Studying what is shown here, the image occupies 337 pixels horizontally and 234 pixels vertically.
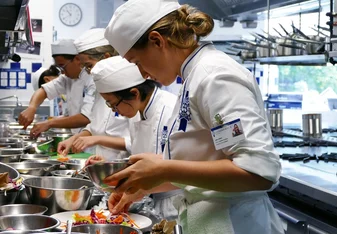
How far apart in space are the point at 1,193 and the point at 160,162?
841 millimetres

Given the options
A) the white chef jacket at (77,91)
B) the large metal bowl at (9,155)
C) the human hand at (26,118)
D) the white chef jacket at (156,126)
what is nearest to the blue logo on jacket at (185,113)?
the white chef jacket at (156,126)

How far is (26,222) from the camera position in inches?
68.7

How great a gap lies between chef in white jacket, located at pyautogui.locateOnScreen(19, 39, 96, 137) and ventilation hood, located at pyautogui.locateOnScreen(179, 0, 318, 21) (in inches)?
42.7

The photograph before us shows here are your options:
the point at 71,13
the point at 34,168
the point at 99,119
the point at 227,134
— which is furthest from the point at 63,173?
the point at 71,13

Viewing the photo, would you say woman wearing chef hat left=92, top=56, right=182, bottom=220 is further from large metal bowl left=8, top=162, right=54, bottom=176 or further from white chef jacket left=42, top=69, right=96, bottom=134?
white chef jacket left=42, top=69, right=96, bottom=134

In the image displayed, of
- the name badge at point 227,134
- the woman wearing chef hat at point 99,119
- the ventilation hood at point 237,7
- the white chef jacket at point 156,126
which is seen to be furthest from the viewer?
the ventilation hood at point 237,7

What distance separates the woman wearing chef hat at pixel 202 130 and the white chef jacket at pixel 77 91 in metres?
2.40

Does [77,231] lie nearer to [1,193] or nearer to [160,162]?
[160,162]

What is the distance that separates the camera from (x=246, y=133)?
146 centimetres

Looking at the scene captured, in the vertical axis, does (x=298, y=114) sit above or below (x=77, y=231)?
above

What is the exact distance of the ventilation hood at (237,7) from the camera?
4212 millimetres

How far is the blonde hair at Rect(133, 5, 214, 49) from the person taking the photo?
1642 millimetres

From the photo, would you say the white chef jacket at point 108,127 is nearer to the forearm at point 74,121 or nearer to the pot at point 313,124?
the forearm at point 74,121

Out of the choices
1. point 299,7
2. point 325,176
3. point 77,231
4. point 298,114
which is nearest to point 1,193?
point 77,231
